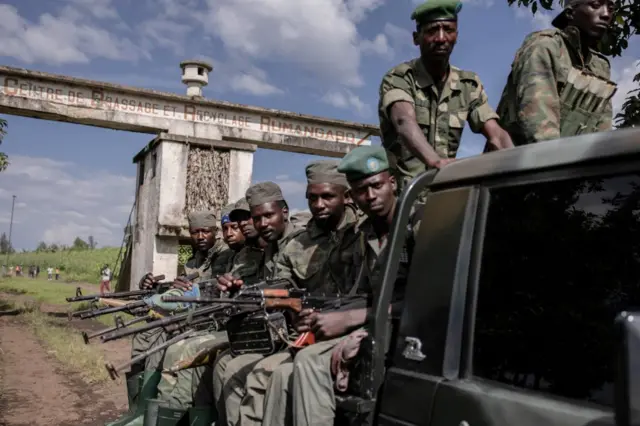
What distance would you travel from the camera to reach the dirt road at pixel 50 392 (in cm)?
739

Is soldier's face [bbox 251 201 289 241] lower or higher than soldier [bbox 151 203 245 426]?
higher

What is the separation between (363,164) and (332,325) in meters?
0.77

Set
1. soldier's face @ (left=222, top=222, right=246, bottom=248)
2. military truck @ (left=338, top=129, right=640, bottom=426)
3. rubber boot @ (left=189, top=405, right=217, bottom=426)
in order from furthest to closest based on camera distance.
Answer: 1. soldier's face @ (left=222, top=222, right=246, bottom=248)
2. rubber boot @ (left=189, top=405, right=217, bottom=426)
3. military truck @ (left=338, top=129, right=640, bottom=426)

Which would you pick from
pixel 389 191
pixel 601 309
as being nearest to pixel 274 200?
pixel 389 191

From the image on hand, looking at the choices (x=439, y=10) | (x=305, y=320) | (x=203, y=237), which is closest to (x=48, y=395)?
(x=203, y=237)

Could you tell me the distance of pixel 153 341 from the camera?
14.4ft

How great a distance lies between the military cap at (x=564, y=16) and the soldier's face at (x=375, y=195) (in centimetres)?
120

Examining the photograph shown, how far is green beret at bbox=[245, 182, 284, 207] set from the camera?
4.93 metres

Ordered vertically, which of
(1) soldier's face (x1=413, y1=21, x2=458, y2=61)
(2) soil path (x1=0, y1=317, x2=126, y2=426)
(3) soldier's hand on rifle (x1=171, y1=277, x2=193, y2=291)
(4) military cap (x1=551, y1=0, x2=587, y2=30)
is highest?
(4) military cap (x1=551, y1=0, x2=587, y2=30)

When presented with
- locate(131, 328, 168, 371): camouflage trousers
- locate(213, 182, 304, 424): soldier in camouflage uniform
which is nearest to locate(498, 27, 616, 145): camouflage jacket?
locate(213, 182, 304, 424): soldier in camouflage uniform

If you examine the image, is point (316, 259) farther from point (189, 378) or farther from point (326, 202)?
point (189, 378)

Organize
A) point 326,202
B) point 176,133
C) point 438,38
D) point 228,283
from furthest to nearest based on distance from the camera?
point 176,133, point 326,202, point 228,283, point 438,38

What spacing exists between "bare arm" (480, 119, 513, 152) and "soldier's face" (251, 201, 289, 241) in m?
1.92

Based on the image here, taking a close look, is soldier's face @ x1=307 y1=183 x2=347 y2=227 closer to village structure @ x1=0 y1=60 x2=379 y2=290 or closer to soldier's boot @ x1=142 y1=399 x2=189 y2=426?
soldier's boot @ x1=142 y1=399 x2=189 y2=426
